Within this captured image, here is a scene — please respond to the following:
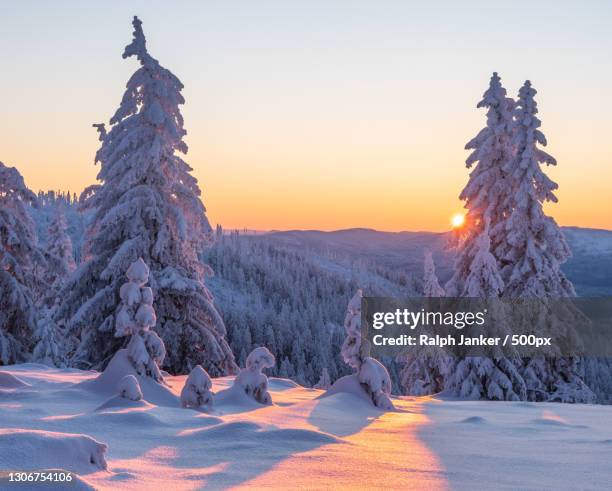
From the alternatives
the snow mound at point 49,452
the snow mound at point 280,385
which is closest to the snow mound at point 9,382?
the snow mound at point 49,452

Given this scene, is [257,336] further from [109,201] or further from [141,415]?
[141,415]

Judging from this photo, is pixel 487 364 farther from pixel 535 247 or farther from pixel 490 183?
pixel 490 183

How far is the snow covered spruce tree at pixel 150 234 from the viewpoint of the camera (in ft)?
64.4

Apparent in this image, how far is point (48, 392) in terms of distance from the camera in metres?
10.8

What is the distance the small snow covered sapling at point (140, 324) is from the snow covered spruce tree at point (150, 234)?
249 inches

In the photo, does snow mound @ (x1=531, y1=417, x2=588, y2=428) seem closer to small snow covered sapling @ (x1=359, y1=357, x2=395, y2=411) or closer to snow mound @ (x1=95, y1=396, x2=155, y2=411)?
small snow covered sapling @ (x1=359, y1=357, x2=395, y2=411)

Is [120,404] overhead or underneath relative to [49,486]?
underneath

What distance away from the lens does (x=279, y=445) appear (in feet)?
24.2

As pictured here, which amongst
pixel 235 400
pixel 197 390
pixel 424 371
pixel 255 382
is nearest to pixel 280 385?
pixel 255 382

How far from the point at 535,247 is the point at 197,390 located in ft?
63.1

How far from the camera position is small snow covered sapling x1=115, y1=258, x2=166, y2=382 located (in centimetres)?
1235

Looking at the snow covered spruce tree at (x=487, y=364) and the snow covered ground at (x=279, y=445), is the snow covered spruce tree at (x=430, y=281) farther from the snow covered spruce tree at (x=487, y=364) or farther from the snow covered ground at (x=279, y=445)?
the snow covered ground at (x=279, y=445)

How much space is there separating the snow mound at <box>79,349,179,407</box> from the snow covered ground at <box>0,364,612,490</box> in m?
0.04

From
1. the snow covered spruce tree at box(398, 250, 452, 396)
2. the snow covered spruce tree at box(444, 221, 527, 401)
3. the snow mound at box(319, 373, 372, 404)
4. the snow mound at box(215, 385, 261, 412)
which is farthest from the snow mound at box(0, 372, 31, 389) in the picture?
the snow covered spruce tree at box(398, 250, 452, 396)
